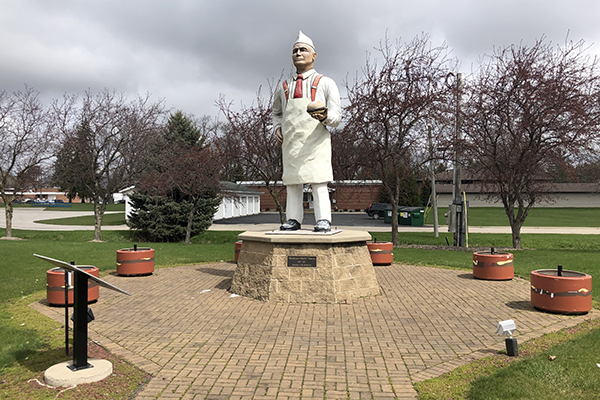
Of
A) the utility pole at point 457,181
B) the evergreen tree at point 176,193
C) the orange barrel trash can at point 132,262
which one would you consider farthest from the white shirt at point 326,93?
the evergreen tree at point 176,193

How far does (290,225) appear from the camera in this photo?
26.6 ft

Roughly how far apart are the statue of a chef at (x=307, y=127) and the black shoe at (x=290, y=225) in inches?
1.0

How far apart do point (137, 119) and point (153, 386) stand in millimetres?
17230

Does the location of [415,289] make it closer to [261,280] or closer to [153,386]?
[261,280]

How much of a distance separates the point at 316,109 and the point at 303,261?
2474mm

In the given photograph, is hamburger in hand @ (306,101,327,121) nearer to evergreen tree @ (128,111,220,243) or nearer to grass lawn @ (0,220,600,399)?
grass lawn @ (0,220,600,399)

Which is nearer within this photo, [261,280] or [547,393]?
[547,393]

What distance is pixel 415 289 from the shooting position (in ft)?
27.1

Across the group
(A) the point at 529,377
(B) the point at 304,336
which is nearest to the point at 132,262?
(B) the point at 304,336

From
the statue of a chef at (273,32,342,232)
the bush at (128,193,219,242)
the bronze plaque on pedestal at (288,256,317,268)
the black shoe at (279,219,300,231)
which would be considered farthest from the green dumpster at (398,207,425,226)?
the bronze plaque on pedestal at (288,256,317,268)

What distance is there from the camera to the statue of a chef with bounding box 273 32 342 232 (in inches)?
303

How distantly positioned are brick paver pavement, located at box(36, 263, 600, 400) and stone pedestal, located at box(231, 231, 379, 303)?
0.75 ft

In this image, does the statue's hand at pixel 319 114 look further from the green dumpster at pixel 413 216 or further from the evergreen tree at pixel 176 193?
the green dumpster at pixel 413 216

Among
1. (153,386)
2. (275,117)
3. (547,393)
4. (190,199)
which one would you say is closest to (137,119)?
(190,199)
